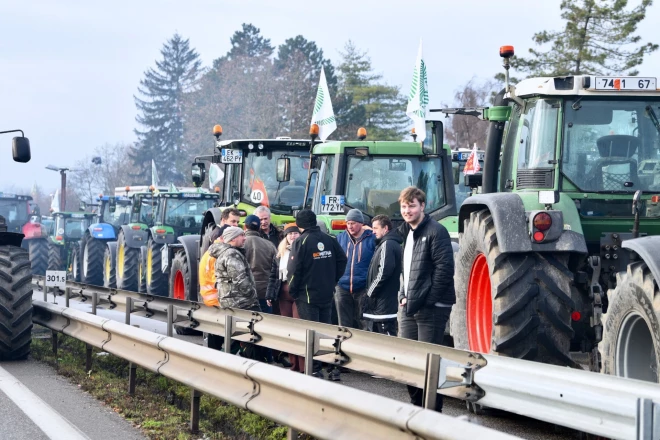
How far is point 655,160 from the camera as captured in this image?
861cm

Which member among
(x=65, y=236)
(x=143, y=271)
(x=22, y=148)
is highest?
(x=22, y=148)

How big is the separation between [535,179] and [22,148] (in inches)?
262

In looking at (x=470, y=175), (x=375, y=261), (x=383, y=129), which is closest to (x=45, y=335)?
(x=375, y=261)

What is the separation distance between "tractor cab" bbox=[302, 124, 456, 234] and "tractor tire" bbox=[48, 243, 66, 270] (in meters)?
22.0

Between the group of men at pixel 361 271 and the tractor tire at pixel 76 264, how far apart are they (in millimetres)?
19889

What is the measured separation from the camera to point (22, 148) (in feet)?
43.1

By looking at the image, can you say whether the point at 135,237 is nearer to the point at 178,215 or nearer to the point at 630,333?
the point at 178,215

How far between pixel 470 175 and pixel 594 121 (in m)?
2.03

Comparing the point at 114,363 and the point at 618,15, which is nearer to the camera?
the point at 114,363

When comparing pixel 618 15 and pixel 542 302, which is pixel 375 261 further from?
pixel 618 15

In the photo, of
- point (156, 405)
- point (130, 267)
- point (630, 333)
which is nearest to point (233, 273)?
point (156, 405)

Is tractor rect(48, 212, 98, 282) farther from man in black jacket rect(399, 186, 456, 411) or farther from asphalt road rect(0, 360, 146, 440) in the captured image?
man in black jacket rect(399, 186, 456, 411)

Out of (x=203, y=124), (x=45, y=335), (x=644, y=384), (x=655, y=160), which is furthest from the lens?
(x=203, y=124)

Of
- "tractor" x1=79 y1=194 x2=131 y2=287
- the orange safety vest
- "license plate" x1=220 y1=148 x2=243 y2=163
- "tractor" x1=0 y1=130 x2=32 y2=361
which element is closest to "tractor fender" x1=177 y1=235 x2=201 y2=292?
"license plate" x1=220 y1=148 x2=243 y2=163
